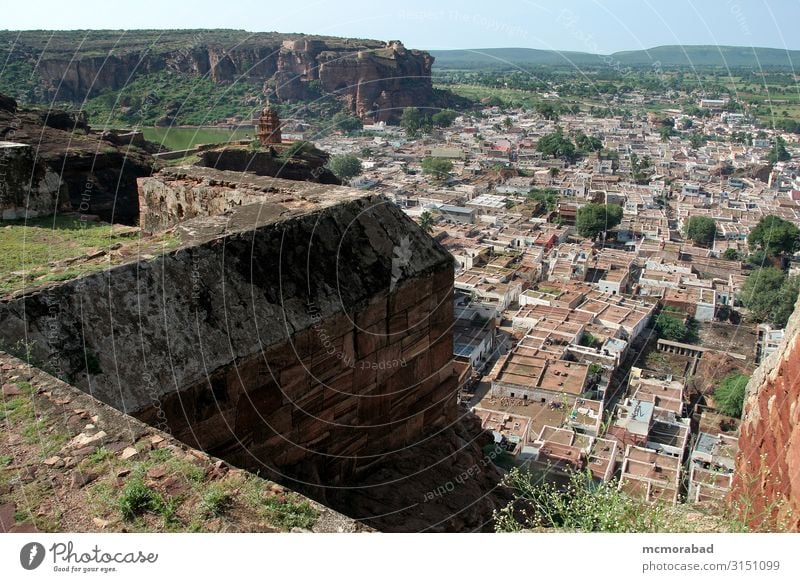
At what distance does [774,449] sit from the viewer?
14.2 ft

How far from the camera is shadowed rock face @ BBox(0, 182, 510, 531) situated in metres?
3.79

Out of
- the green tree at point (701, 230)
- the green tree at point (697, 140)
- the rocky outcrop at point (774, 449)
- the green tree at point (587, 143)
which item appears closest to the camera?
the rocky outcrop at point (774, 449)

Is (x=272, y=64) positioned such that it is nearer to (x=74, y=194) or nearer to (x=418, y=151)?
(x=418, y=151)

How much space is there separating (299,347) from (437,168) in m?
58.4

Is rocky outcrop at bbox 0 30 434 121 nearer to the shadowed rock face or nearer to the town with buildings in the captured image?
the town with buildings

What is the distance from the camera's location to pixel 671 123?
82812mm

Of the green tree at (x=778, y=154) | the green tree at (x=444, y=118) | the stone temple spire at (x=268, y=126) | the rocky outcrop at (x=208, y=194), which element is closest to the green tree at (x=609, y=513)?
the rocky outcrop at (x=208, y=194)

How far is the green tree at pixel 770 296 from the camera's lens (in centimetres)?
3469

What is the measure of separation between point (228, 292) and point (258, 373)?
0.60 metres

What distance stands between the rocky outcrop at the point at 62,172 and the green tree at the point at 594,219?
Answer: 3425 cm

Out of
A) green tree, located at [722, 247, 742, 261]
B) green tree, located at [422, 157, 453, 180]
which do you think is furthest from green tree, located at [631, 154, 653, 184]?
green tree, located at [722, 247, 742, 261]

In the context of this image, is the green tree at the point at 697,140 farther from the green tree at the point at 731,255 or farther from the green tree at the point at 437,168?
the green tree at the point at 731,255

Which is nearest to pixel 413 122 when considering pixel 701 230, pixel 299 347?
pixel 701 230

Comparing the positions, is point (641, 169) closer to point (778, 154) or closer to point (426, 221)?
point (778, 154)
